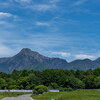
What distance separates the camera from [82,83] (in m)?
144

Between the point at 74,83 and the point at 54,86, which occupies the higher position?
the point at 74,83

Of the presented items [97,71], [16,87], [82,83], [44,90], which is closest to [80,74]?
[97,71]

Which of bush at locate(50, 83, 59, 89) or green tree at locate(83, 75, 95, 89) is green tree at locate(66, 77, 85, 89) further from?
bush at locate(50, 83, 59, 89)

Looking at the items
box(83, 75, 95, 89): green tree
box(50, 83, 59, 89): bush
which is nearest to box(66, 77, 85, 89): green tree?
box(83, 75, 95, 89): green tree

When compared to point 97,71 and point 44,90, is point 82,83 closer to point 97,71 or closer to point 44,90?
point 97,71

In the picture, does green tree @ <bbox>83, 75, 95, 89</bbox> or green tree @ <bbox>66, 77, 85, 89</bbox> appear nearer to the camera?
green tree @ <bbox>66, 77, 85, 89</bbox>

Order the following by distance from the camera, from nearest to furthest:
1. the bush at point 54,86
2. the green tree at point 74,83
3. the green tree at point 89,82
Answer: the bush at point 54,86
the green tree at point 74,83
the green tree at point 89,82

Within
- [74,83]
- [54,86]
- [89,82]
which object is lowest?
[54,86]

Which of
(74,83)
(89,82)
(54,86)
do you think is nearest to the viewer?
(74,83)

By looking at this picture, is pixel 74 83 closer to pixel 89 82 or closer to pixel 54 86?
pixel 89 82

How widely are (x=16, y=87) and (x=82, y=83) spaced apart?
4450cm

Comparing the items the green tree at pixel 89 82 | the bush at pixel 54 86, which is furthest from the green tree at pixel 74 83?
the bush at pixel 54 86

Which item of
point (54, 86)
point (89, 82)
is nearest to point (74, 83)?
point (89, 82)

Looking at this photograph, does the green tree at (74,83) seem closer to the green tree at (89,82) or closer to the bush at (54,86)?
the green tree at (89,82)
